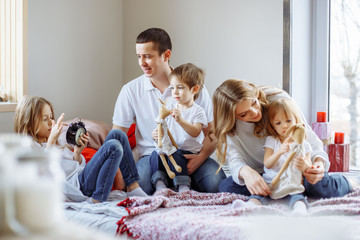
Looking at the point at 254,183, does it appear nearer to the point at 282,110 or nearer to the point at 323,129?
the point at 282,110

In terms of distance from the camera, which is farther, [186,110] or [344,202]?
[186,110]

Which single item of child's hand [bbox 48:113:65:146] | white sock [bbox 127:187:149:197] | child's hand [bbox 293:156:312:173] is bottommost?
white sock [bbox 127:187:149:197]

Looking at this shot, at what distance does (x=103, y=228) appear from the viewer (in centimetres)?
181

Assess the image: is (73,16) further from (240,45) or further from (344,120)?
(344,120)

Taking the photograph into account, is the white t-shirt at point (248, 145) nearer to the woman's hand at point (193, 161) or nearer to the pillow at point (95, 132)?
the woman's hand at point (193, 161)

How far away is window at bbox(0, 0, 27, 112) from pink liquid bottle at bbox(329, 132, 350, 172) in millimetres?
1673

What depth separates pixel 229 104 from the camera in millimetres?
2059

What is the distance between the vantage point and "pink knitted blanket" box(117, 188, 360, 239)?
1603mm

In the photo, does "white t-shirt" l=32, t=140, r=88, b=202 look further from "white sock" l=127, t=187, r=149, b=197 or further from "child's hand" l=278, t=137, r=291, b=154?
"child's hand" l=278, t=137, r=291, b=154

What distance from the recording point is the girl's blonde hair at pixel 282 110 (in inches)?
78.5

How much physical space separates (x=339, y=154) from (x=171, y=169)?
0.90m

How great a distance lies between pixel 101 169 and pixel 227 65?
45.2 inches

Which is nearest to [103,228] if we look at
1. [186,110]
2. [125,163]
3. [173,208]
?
[173,208]

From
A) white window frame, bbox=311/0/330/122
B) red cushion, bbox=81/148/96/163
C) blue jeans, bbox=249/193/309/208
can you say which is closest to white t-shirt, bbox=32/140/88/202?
red cushion, bbox=81/148/96/163
